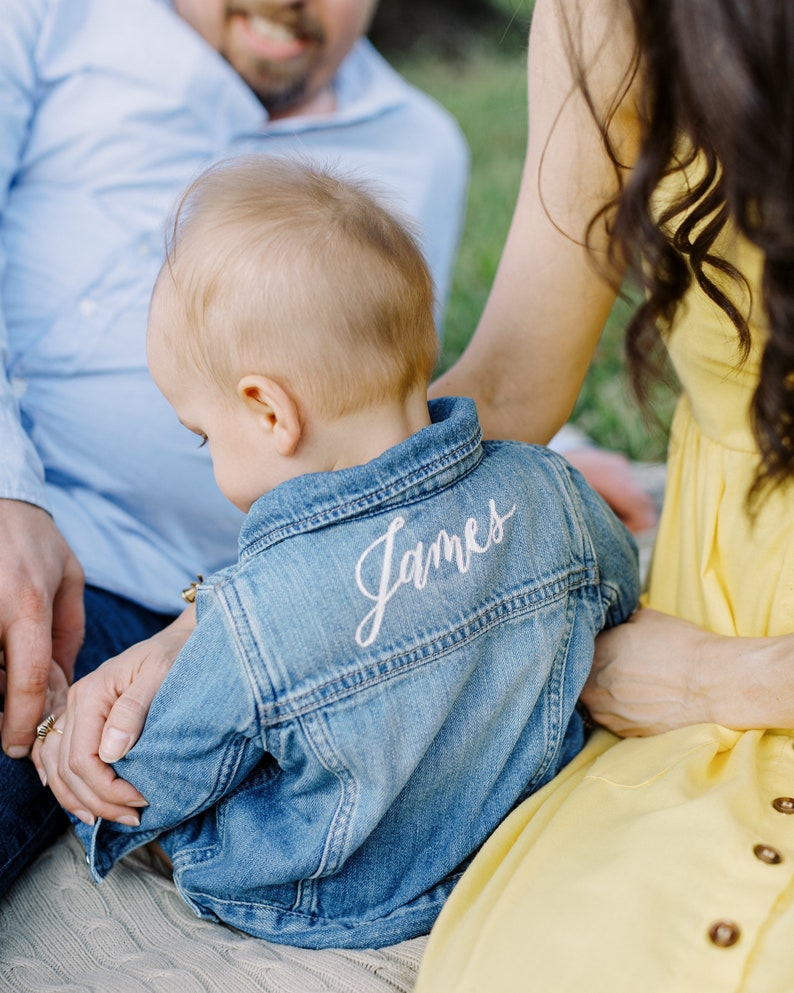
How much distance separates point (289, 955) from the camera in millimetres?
1212

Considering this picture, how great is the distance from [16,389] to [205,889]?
928 millimetres

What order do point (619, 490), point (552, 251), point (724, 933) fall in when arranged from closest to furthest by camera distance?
point (724, 933) < point (552, 251) < point (619, 490)

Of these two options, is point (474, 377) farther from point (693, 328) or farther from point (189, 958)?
point (189, 958)

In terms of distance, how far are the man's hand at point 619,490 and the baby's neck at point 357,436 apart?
3.70ft

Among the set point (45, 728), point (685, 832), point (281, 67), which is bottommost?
point (45, 728)

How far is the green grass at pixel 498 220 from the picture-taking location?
279cm

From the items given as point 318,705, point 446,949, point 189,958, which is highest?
point 318,705

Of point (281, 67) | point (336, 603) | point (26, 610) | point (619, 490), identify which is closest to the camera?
point (336, 603)

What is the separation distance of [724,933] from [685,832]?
0.38 ft

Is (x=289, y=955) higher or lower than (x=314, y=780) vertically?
lower

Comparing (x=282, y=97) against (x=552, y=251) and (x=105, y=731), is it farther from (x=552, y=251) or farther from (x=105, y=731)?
(x=105, y=731)

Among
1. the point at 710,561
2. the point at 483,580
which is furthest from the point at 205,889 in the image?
the point at 710,561

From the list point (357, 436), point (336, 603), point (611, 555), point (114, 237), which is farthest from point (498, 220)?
point (336, 603)

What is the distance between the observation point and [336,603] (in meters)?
1.12
